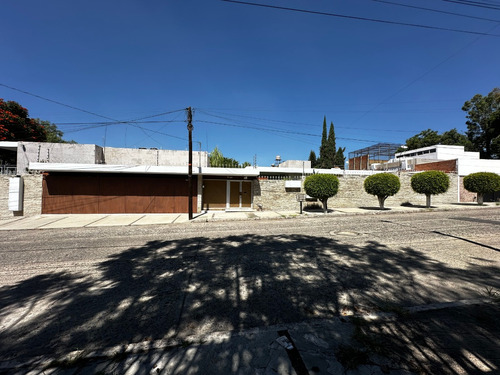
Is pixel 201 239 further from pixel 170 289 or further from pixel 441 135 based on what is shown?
pixel 441 135

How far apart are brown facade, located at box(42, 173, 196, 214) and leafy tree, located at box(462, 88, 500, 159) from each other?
4468 centimetres

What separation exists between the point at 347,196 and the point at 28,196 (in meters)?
22.7

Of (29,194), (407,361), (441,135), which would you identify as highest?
(441,135)

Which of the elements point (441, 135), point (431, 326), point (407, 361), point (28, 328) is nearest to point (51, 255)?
point (28, 328)

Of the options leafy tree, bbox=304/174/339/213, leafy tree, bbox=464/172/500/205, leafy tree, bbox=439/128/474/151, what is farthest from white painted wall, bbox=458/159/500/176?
leafy tree, bbox=439/128/474/151

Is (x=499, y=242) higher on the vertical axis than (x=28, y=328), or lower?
higher

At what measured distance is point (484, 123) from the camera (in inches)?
1336

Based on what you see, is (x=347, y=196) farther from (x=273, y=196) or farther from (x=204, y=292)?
(x=204, y=292)

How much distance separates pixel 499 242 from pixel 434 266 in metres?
3.87

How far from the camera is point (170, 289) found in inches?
144

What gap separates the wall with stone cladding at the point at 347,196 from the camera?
52.2 feet

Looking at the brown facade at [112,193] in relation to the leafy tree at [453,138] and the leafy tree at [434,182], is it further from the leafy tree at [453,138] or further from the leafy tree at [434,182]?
the leafy tree at [453,138]

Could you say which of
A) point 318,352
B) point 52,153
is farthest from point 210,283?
point 52,153

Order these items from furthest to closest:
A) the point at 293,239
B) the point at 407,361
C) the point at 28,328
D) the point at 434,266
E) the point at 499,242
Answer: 1. the point at 293,239
2. the point at 499,242
3. the point at 434,266
4. the point at 28,328
5. the point at 407,361
